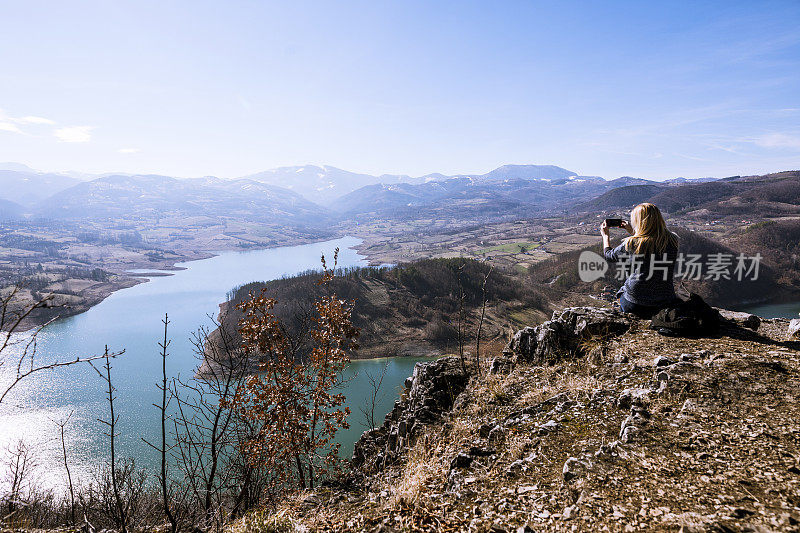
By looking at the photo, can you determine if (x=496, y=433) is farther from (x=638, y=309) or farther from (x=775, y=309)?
(x=775, y=309)

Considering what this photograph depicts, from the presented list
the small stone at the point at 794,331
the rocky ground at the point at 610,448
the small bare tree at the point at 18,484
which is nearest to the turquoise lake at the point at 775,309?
the small stone at the point at 794,331

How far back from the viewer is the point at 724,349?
574 centimetres

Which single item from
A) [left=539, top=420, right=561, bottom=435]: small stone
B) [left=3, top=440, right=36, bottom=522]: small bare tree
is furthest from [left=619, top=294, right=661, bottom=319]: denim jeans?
[left=3, top=440, right=36, bottom=522]: small bare tree

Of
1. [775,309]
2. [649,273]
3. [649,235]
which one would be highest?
[649,235]

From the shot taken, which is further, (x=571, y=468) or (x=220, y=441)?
(x=220, y=441)

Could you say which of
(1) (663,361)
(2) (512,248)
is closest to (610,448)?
(1) (663,361)

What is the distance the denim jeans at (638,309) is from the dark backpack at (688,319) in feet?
1.33

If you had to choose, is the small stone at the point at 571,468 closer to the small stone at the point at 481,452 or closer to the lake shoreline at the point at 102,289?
the small stone at the point at 481,452

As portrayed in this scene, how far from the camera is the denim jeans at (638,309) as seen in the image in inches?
281

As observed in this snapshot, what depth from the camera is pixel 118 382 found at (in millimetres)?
58375

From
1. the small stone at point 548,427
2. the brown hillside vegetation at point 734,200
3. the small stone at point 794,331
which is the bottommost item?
the small stone at point 548,427

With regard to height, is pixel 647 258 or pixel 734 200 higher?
pixel 734 200

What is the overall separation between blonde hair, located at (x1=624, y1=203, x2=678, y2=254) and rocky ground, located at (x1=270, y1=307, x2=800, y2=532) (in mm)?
1718

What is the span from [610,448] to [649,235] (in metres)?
3.96
